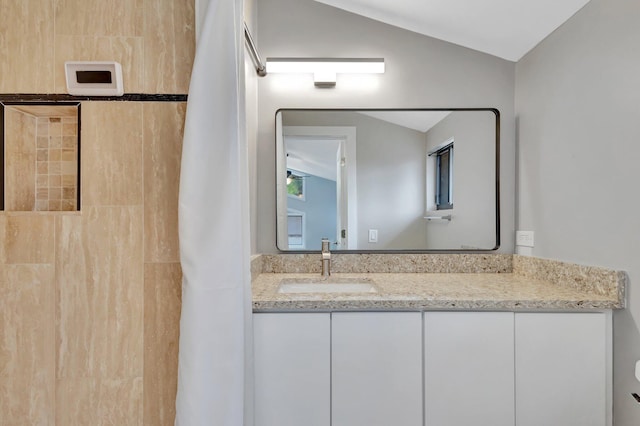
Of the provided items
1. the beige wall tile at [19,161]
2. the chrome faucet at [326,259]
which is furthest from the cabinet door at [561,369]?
the beige wall tile at [19,161]

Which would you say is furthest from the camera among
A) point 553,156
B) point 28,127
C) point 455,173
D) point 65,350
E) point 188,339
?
point 455,173

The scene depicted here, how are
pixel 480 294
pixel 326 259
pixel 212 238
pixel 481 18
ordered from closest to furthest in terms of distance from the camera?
1. pixel 212 238
2. pixel 480 294
3. pixel 481 18
4. pixel 326 259

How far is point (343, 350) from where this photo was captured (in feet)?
4.62

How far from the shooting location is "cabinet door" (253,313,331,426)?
140 centimetres

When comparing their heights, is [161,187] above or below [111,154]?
below

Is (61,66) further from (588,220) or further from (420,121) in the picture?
(588,220)

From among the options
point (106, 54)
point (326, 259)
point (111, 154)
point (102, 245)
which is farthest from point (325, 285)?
point (106, 54)

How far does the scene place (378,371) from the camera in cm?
140

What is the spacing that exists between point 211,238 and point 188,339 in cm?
34

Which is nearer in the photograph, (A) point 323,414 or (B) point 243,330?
(B) point 243,330

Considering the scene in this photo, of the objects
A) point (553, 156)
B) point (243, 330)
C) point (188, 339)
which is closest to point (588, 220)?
point (553, 156)

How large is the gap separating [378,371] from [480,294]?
50 cm

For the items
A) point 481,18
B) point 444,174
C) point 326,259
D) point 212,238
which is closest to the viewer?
point 212,238

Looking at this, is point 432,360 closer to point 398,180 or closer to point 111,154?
point 398,180
